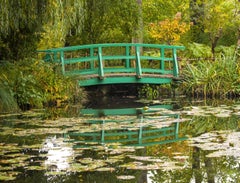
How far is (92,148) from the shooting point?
8.41 m

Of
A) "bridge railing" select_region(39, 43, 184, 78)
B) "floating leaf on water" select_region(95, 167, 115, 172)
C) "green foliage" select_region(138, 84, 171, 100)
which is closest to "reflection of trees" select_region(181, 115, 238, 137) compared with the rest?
"floating leaf on water" select_region(95, 167, 115, 172)

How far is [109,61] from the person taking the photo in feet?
66.9

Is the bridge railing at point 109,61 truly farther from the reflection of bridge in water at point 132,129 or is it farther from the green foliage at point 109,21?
the reflection of bridge in water at point 132,129

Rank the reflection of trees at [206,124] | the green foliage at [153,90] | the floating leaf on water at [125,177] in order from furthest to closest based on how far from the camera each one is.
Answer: the green foliage at [153,90]
the reflection of trees at [206,124]
the floating leaf on water at [125,177]

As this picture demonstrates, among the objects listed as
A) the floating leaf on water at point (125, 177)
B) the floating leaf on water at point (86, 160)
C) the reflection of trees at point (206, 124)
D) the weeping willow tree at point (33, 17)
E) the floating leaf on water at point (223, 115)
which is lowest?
the floating leaf on water at point (125, 177)

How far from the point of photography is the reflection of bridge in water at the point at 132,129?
915 centimetres

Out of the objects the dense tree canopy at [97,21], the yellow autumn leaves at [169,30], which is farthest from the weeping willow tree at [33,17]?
the yellow autumn leaves at [169,30]

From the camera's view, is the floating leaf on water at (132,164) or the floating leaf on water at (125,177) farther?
the floating leaf on water at (132,164)

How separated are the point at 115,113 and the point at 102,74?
473 cm

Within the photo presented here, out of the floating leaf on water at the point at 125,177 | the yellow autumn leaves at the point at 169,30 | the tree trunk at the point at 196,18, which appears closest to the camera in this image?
the floating leaf on water at the point at 125,177

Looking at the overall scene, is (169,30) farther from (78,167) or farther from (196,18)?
(78,167)

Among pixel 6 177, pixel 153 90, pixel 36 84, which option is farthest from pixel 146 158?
pixel 153 90

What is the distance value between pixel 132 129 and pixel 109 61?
34.0 feet

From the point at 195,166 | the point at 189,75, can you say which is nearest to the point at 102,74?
the point at 189,75
